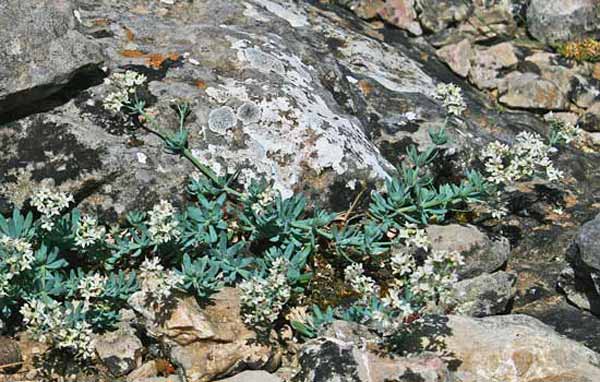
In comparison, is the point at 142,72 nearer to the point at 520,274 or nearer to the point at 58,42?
the point at 58,42

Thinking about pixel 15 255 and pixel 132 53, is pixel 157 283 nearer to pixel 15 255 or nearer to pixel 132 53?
pixel 15 255

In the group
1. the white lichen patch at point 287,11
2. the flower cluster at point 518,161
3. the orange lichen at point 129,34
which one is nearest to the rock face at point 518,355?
the flower cluster at point 518,161

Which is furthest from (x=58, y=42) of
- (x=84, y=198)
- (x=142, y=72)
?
(x=84, y=198)

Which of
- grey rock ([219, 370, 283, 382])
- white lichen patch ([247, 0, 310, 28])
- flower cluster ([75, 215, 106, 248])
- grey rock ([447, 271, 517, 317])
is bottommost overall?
grey rock ([219, 370, 283, 382])

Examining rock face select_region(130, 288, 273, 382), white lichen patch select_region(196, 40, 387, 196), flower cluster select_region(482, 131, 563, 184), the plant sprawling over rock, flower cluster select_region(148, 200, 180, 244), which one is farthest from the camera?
white lichen patch select_region(196, 40, 387, 196)

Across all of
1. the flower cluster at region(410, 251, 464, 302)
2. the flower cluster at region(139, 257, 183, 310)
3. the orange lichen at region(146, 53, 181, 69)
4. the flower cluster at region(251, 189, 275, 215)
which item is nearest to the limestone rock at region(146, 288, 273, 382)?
the flower cluster at region(139, 257, 183, 310)

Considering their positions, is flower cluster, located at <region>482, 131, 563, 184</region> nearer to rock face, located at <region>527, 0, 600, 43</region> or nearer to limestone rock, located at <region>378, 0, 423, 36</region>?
limestone rock, located at <region>378, 0, 423, 36</region>

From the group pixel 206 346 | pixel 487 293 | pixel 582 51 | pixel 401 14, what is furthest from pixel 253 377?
pixel 582 51
